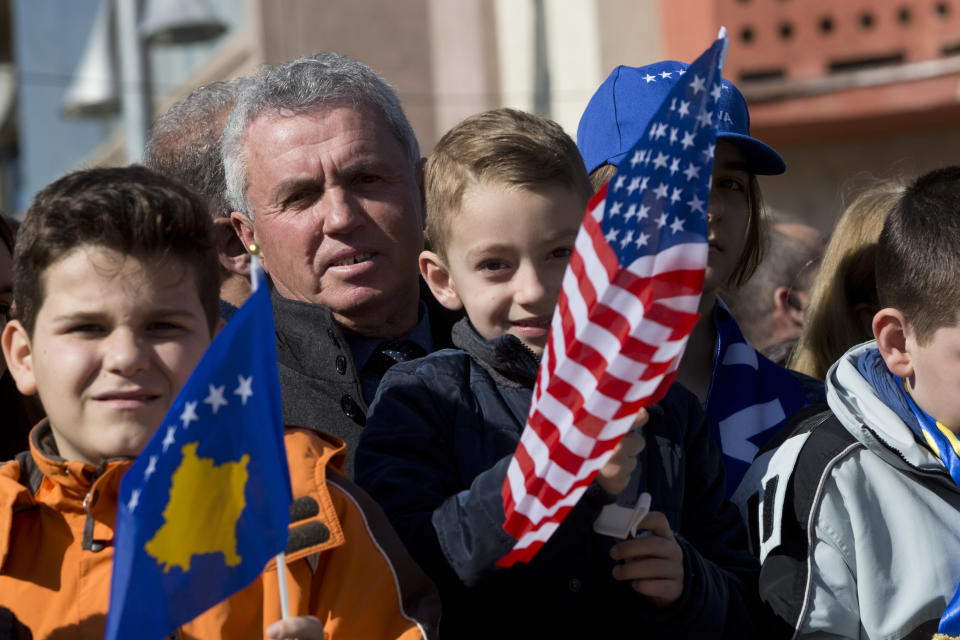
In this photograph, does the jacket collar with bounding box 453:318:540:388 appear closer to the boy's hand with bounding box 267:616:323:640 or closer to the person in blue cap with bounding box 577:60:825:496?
the boy's hand with bounding box 267:616:323:640

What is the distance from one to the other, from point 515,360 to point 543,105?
12313 millimetres

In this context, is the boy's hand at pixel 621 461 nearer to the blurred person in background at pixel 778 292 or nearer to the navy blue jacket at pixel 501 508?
the navy blue jacket at pixel 501 508

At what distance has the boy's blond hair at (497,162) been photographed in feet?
9.34

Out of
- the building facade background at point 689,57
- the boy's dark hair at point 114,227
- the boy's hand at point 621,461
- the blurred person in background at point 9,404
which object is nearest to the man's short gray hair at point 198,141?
the blurred person in background at point 9,404

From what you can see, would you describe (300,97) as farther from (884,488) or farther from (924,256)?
(884,488)

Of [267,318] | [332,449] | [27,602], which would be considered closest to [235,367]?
[267,318]

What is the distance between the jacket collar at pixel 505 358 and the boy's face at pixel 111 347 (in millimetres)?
532

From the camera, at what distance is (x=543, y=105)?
1490cm

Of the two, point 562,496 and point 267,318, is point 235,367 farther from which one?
point 562,496

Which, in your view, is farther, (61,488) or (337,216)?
(337,216)

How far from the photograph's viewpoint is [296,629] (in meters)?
2.27

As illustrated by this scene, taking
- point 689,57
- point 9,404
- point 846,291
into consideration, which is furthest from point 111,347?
point 689,57

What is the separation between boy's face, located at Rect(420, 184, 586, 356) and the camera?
109 inches

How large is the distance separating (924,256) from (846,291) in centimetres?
80
